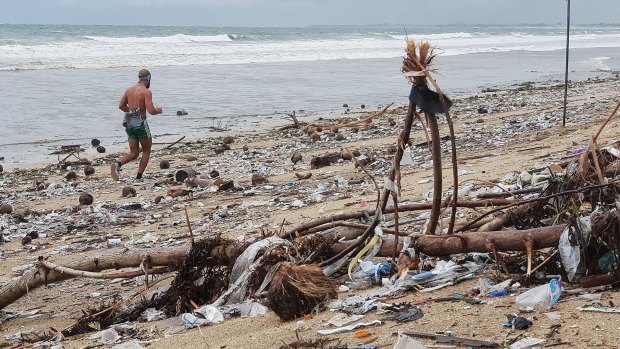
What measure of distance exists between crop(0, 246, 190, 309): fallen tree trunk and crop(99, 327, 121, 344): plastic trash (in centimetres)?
54

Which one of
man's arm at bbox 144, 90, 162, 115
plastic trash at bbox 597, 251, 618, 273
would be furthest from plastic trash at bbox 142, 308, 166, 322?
man's arm at bbox 144, 90, 162, 115

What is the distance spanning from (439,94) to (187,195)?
569 centimetres

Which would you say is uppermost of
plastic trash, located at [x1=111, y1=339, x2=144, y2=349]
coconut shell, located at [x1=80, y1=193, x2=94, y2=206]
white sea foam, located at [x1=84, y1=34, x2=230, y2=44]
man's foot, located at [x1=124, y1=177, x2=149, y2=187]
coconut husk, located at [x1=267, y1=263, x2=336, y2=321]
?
white sea foam, located at [x1=84, y1=34, x2=230, y2=44]

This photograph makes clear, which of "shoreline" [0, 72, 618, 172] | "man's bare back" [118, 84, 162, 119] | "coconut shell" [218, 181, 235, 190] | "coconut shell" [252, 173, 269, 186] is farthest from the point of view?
"shoreline" [0, 72, 618, 172]

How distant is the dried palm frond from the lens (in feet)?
10.2

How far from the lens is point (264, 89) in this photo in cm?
2148

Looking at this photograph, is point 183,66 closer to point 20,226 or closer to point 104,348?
point 20,226

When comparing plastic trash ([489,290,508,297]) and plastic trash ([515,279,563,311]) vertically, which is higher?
plastic trash ([515,279,563,311])

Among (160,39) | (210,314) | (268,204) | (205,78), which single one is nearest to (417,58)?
(210,314)

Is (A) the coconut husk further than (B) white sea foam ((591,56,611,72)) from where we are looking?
No

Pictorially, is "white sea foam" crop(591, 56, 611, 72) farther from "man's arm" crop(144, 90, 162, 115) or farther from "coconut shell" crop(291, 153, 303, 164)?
"man's arm" crop(144, 90, 162, 115)

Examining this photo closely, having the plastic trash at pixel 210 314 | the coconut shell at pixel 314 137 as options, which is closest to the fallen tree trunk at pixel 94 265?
the plastic trash at pixel 210 314

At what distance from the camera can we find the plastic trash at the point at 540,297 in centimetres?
333

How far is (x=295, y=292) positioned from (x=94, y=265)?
5.31ft
